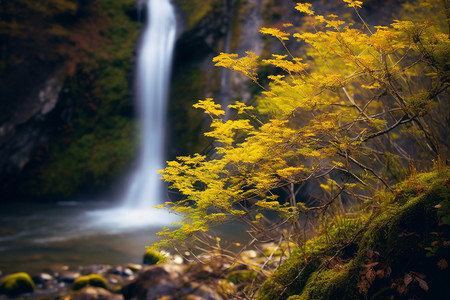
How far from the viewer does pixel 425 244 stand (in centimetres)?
221

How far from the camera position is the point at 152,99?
1370 cm

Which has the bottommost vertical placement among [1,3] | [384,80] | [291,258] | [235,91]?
[291,258]

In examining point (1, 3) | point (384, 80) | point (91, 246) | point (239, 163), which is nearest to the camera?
point (384, 80)

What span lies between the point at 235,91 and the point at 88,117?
7015mm

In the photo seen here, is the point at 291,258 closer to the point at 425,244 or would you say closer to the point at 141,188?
the point at 425,244

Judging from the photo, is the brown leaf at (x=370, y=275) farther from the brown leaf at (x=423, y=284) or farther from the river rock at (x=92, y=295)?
the river rock at (x=92, y=295)

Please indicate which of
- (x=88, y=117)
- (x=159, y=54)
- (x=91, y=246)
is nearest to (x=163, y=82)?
(x=159, y=54)

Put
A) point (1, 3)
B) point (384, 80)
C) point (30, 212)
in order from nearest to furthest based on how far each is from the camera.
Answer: point (384, 80), point (30, 212), point (1, 3)

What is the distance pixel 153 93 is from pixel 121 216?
5345 millimetres

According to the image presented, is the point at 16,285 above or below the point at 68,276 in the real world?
above

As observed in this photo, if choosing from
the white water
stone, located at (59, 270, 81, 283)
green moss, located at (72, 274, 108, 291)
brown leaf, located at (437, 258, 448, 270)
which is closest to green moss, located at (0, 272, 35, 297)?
stone, located at (59, 270, 81, 283)

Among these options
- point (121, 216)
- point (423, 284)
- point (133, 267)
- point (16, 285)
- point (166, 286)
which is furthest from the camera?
point (121, 216)

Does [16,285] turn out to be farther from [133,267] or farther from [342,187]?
[342,187]

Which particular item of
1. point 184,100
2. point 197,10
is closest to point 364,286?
point 184,100
